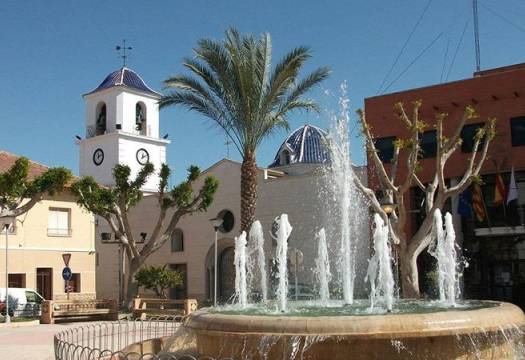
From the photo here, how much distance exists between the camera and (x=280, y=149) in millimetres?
47562

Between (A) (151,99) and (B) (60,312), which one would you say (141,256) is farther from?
(A) (151,99)

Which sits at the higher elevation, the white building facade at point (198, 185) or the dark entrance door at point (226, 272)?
the white building facade at point (198, 185)

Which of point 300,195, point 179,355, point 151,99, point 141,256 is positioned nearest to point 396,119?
point 300,195

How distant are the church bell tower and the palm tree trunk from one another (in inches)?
1056

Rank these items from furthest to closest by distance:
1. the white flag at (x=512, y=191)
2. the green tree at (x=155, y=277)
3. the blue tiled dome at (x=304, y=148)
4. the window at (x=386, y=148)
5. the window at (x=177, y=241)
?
the blue tiled dome at (x=304, y=148)
the window at (x=177, y=241)
the green tree at (x=155, y=277)
the window at (x=386, y=148)
the white flag at (x=512, y=191)

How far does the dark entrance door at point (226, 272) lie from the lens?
38.0 m

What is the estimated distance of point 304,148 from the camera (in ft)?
152

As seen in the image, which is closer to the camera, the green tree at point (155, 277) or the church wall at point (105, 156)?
the green tree at point (155, 277)

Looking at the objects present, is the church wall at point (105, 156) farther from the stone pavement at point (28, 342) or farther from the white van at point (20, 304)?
the stone pavement at point (28, 342)

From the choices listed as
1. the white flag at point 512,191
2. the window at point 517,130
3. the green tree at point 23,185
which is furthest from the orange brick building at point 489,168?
the green tree at point 23,185

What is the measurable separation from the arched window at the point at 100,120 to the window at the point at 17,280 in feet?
70.4

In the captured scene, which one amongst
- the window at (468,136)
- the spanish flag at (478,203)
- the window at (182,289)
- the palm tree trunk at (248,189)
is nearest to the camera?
the palm tree trunk at (248,189)

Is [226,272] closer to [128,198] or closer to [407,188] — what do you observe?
[128,198]

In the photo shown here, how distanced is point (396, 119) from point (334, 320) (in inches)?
901
